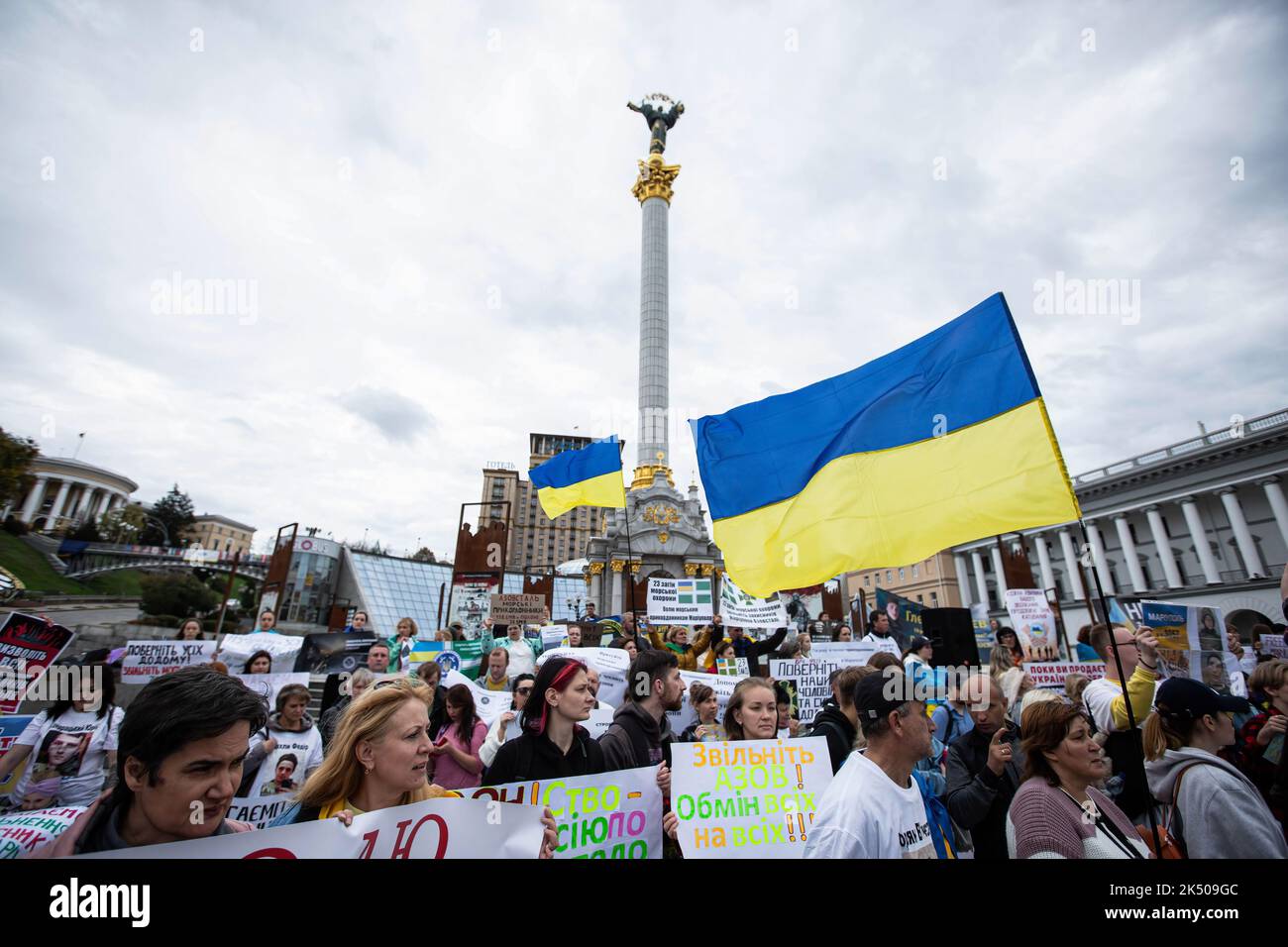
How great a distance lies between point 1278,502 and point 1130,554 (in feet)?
32.7

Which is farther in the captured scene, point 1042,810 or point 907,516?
point 907,516

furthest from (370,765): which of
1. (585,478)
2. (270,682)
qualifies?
(585,478)

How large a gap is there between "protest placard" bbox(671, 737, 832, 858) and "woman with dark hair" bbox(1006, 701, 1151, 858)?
1062 mm

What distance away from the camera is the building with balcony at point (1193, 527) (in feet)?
120

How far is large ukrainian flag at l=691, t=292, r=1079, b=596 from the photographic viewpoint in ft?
13.8

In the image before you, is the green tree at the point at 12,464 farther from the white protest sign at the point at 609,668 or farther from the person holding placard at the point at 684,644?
the white protest sign at the point at 609,668

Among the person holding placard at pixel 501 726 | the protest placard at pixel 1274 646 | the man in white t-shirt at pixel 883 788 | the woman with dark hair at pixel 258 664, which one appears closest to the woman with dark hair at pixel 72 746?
the woman with dark hair at pixel 258 664

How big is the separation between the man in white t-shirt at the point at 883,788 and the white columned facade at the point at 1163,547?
5312 cm

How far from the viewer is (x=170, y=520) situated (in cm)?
6725

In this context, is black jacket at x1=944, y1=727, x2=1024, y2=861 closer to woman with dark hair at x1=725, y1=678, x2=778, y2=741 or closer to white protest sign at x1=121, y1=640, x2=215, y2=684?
woman with dark hair at x1=725, y1=678, x2=778, y2=741
